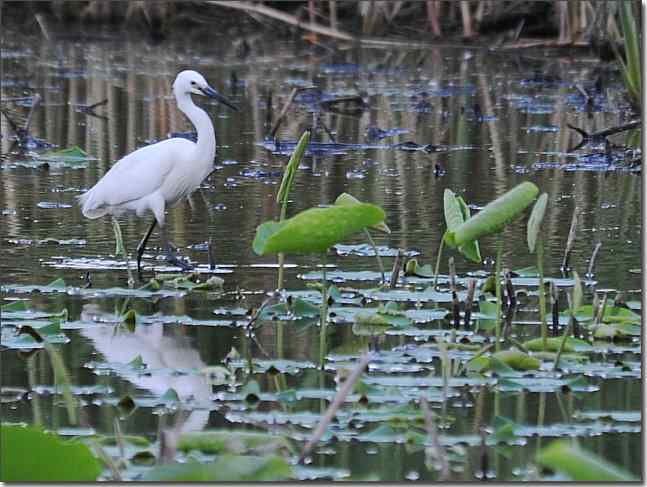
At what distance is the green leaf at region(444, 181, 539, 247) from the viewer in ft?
14.8

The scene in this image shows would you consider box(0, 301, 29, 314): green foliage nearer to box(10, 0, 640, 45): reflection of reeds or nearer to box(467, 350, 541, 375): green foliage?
box(467, 350, 541, 375): green foliage

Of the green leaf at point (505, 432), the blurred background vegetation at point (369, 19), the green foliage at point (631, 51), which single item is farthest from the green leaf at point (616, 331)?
the blurred background vegetation at point (369, 19)

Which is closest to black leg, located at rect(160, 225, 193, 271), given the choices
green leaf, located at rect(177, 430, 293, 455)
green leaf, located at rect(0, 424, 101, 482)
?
green leaf, located at rect(177, 430, 293, 455)

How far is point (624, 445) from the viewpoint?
395cm

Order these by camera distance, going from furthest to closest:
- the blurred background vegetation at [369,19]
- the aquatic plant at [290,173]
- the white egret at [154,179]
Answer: the blurred background vegetation at [369,19] < the white egret at [154,179] < the aquatic plant at [290,173]

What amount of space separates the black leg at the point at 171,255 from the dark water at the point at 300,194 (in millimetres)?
102

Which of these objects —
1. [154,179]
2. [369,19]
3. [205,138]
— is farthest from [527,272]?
[369,19]

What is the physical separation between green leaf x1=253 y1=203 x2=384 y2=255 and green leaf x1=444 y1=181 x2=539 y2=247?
0.38 m

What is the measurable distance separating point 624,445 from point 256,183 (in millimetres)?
4812

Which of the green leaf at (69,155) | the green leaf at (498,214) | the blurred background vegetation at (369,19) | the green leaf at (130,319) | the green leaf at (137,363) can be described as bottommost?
the green leaf at (137,363)

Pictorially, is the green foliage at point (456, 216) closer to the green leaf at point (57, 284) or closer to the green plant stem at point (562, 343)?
the green plant stem at point (562, 343)

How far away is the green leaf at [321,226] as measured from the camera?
4406mm

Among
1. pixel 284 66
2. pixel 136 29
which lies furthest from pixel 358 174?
pixel 136 29

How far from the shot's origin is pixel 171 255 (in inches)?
250
